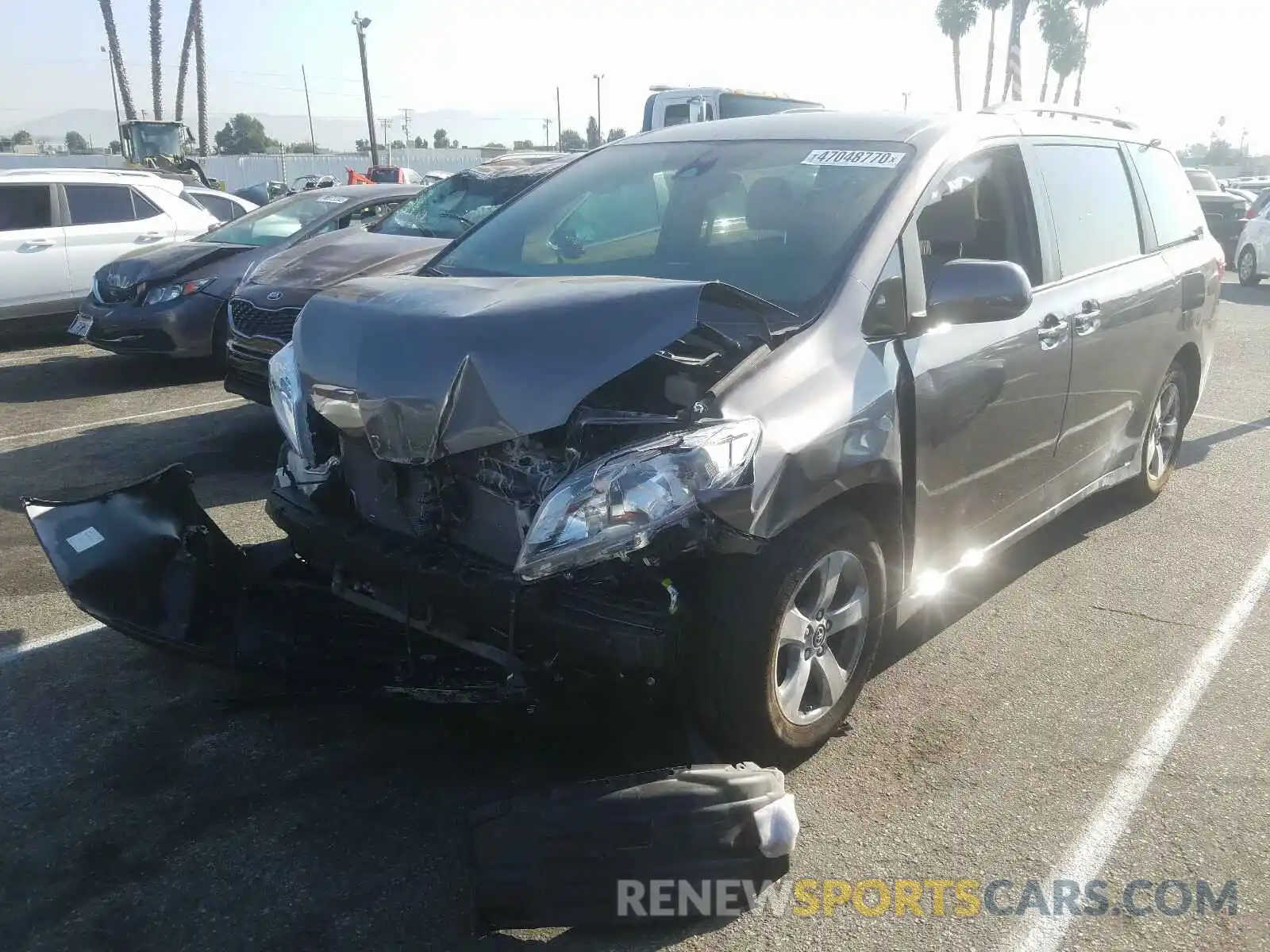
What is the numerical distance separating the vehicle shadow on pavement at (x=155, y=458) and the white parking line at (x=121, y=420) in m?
0.17

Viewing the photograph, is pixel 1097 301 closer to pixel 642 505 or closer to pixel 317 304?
pixel 642 505

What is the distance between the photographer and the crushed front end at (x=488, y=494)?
2.70 metres

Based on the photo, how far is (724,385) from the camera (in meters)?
2.89

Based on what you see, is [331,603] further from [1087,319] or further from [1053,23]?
[1053,23]

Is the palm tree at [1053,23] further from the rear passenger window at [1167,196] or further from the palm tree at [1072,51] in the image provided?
the rear passenger window at [1167,196]

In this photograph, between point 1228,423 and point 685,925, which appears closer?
point 685,925

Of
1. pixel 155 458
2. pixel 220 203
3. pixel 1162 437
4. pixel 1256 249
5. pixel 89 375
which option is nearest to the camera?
pixel 1162 437

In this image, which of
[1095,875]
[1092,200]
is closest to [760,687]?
[1095,875]

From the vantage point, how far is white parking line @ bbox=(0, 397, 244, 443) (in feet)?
24.0

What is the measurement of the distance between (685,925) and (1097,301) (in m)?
3.16

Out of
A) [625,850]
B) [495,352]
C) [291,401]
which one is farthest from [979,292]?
[291,401]

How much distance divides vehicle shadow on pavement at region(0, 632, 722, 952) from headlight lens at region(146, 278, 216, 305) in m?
5.37

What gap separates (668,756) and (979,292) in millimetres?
1722

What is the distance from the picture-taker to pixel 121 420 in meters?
7.76
